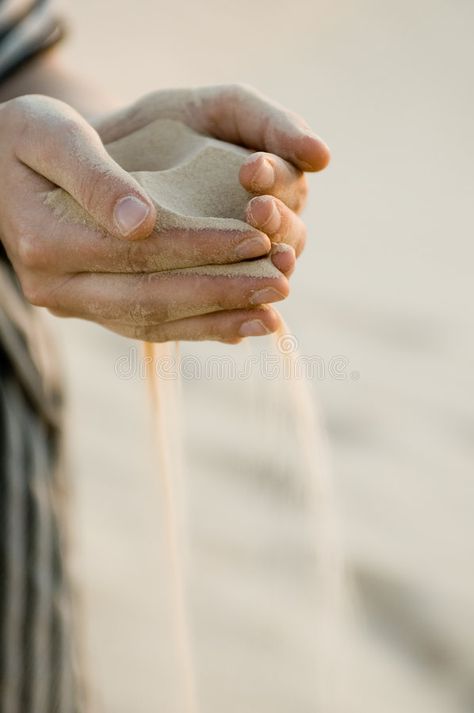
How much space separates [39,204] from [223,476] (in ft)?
4.11

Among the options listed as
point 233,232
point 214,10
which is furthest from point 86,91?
point 214,10

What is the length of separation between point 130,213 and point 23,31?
0.60 meters

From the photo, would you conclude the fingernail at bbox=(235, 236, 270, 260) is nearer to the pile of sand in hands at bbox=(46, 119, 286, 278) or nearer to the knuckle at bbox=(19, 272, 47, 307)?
the pile of sand in hands at bbox=(46, 119, 286, 278)

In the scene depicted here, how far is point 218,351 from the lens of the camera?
2.38 m

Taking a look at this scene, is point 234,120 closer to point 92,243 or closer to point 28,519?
point 92,243

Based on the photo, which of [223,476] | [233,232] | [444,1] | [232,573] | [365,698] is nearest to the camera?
[233,232]

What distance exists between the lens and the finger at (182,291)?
69 cm

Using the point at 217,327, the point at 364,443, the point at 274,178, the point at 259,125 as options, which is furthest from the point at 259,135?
the point at 364,443

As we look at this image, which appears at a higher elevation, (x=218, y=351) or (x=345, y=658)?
(x=218, y=351)

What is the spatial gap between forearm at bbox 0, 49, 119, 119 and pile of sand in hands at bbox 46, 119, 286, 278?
0.81 feet

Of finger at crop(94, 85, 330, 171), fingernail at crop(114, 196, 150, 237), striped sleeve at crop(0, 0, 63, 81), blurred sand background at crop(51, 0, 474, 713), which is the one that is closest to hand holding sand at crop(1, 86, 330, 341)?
fingernail at crop(114, 196, 150, 237)

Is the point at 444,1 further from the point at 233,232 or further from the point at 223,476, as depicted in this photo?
the point at 233,232

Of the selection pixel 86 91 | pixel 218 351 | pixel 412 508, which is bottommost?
pixel 412 508

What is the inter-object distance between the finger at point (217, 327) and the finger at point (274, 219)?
7 cm
